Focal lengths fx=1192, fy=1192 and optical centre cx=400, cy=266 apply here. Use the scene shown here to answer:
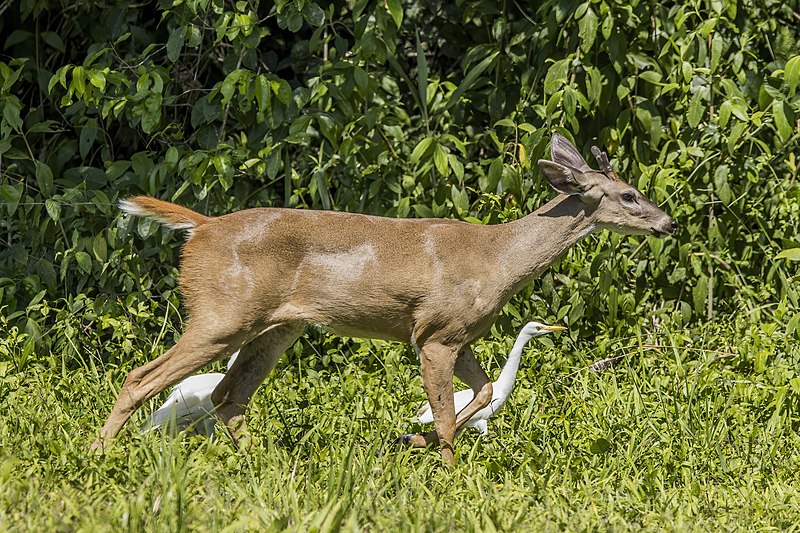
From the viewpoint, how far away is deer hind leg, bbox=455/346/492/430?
17.7 feet

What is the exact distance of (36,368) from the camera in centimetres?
612

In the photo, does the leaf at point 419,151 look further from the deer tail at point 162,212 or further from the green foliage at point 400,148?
the deer tail at point 162,212

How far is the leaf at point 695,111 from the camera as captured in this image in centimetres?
659

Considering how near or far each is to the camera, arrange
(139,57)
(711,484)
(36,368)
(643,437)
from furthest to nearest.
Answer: (139,57) → (36,368) → (643,437) → (711,484)

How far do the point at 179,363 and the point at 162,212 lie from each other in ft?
2.16

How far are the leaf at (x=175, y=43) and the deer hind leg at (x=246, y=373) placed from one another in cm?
169

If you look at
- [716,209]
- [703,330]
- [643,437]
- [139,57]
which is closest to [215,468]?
[643,437]

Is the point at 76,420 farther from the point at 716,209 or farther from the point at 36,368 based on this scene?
the point at 716,209

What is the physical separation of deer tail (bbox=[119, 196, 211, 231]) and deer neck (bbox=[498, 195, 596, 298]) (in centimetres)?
135

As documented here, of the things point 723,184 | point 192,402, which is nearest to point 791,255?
point 723,184

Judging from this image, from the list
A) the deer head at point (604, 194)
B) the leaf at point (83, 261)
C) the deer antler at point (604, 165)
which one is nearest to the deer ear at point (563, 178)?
the deer head at point (604, 194)

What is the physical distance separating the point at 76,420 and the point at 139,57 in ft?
7.21

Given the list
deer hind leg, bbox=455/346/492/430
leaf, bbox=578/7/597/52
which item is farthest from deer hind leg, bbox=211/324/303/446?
leaf, bbox=578/7/597/52

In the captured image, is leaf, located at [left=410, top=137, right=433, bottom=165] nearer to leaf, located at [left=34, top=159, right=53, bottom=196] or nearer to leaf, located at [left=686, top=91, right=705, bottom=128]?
leaf, located at [left=686, top=91, right=705, bottom=128]
